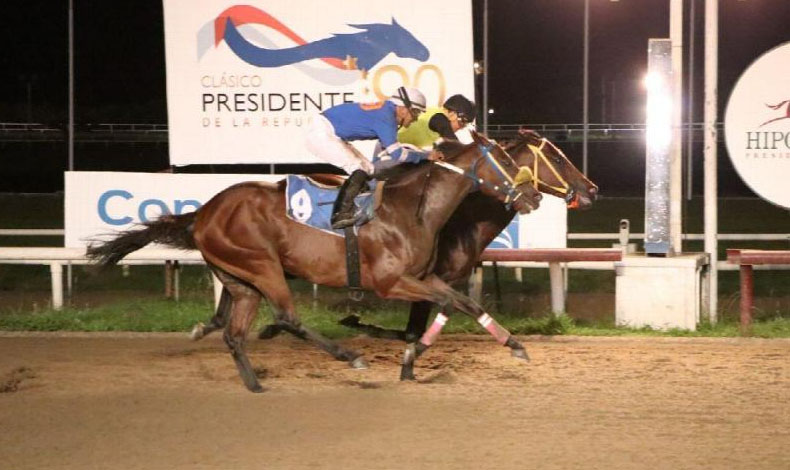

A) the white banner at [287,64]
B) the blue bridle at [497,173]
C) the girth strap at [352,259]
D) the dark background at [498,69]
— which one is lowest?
the girth strap at [352,259]

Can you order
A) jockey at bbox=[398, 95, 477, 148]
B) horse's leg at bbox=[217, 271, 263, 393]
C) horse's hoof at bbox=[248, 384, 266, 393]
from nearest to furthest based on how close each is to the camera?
horse's hoof at bbox=[248, 384, 266, 393] < horse's leg at bbox=[217, 271, 263, 393] < jockey at bbox=[398, 95, 477, 148]

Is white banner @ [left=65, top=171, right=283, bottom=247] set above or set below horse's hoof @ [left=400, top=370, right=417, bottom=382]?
above

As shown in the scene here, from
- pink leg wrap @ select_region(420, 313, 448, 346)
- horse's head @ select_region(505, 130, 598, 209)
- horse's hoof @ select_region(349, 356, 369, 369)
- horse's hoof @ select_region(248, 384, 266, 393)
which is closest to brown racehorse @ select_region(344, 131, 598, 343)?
horse's head @ select_region(505, 130, 598, 209)

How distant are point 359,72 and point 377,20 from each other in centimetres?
55

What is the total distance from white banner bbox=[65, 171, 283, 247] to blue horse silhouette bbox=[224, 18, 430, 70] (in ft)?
4.22

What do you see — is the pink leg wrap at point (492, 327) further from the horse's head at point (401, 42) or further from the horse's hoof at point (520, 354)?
the horse's head at point (401, 42)

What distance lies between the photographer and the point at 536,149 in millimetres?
8609

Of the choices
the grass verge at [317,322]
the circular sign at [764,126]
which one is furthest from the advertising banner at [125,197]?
the circular sign at [764,126]

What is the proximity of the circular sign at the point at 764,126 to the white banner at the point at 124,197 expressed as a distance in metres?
4.95

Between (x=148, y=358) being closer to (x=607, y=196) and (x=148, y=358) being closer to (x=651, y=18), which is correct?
(x=607, y=196)

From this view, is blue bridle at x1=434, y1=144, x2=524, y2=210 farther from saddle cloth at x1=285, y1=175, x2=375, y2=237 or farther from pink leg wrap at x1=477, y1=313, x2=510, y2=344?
pink leg wrap at x1=477, y1=313, x2=510, y2=344

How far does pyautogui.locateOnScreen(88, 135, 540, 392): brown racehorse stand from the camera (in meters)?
8.07

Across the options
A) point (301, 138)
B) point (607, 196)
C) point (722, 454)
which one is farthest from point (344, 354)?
point (607, 196)

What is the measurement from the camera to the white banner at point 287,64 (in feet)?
37.4
